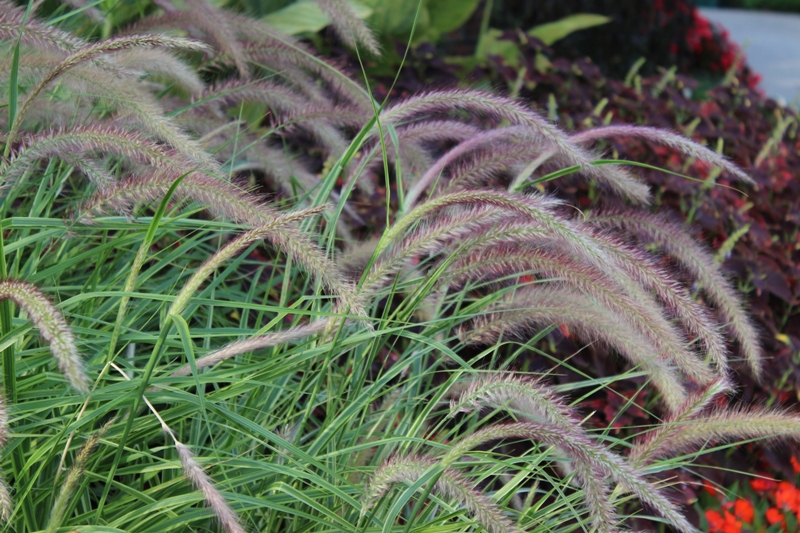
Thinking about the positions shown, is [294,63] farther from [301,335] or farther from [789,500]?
[789,500]

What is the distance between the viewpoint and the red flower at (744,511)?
2.02 m

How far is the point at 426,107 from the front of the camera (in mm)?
1693

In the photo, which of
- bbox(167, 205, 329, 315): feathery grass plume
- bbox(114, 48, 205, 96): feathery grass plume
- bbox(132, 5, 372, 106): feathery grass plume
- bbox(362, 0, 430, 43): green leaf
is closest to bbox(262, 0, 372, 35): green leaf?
bbox(362, 0, 430, 43): green leaf

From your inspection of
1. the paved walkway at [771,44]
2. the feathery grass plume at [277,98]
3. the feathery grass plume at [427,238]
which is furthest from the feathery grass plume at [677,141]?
the paved walkway at [771,44]

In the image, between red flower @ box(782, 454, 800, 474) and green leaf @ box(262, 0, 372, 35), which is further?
green leaf @ box(262, 0, 372, 35)

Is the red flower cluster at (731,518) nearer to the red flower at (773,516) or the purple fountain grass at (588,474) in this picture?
the red flower at (773,516)

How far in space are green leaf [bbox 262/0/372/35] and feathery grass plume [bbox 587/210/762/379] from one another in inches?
→ 81.1

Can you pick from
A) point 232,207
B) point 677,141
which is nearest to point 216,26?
point 232,207

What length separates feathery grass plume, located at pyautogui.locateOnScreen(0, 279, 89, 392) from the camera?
92 cm

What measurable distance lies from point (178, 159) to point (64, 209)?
1131 millimetres

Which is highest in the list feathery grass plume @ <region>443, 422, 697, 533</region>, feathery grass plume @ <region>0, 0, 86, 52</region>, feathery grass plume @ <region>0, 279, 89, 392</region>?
feathery grass plume @ <region>0, 0, 86, 52</region>

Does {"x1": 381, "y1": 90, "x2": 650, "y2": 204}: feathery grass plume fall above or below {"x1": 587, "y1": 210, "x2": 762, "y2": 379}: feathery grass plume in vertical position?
above

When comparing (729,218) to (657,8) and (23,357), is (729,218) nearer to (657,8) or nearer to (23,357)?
(23,357)

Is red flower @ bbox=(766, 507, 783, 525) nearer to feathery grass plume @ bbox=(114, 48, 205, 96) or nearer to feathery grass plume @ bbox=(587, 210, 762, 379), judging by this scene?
feathery grass plume @ bbox=(587, 210, 762, 379)
